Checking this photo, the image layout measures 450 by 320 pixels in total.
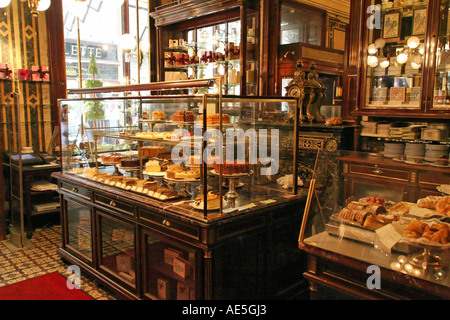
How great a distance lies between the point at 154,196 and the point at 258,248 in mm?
861

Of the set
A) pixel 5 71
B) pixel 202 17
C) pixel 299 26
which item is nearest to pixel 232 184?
pixel 202 17

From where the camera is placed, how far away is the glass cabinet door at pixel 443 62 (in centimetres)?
363

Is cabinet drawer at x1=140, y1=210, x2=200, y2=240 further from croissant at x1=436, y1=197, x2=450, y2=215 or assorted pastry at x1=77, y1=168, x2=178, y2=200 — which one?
croissant at x1=436, y1=197, x2=450, y2=215

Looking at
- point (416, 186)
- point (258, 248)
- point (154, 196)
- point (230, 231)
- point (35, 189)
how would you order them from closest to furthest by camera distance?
point (230, 231) → point (258, 248) → point (154, 196) → point (416, 186) → point (35, 189)

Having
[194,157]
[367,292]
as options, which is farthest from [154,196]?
[367,292]

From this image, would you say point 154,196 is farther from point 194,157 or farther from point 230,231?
point 230,231

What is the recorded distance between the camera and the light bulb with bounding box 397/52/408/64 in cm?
402

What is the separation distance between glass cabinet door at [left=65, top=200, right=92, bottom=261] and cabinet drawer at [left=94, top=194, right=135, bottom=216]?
0.26 meters

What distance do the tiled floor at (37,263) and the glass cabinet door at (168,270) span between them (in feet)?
2.21

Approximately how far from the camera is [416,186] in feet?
11.9

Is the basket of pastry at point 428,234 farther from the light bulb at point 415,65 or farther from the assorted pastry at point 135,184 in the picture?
the light bulb at point 415,65

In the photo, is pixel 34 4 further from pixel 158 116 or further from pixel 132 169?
pixel 132 169

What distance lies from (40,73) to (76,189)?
2.56 metres

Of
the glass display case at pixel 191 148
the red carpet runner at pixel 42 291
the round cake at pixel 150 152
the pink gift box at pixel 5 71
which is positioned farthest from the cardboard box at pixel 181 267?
the pink gift box at pixel 5 71
